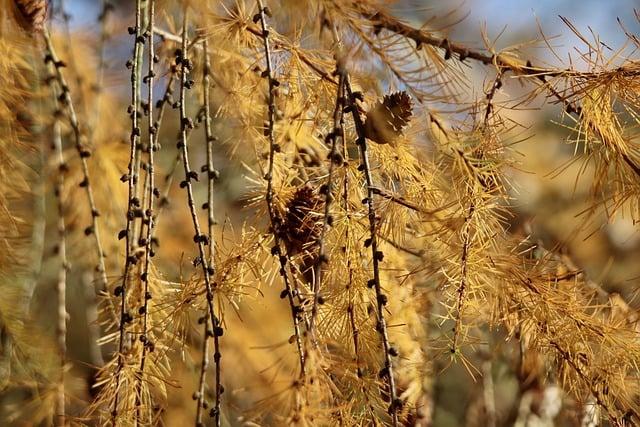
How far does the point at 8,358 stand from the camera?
0.94 metres

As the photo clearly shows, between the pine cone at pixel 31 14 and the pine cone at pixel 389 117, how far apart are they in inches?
17.6

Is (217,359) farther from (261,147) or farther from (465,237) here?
(261,147)

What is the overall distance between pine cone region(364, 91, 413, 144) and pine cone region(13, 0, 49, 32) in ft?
1.47

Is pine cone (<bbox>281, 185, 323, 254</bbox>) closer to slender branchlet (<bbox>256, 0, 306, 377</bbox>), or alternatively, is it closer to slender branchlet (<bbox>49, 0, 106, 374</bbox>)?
slender branchlet (<bbox>256, 0, 306, 377</bbox>)

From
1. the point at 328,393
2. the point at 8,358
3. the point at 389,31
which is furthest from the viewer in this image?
the point at 8,358

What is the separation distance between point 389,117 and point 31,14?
1.55ft

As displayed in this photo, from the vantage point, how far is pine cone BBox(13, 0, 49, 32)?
962 mm

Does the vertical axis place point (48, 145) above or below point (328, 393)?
above

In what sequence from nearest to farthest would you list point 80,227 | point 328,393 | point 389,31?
point 328,393 < point 389,31 < point 80,227

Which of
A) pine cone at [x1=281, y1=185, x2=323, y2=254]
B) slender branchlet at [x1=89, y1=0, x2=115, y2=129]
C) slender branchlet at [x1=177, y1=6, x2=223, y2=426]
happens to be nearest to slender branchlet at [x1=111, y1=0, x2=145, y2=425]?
slender branchlet at [x1=177, y1=6, x2=223, y2=426]

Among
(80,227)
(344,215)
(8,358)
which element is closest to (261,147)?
(344,215)

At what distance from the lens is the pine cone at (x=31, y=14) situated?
0.96m

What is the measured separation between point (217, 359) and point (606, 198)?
352 millimetres

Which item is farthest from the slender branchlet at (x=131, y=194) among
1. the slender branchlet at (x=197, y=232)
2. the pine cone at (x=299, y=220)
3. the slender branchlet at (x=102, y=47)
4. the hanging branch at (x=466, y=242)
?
the slender branchlet at (x=102, y=47)
